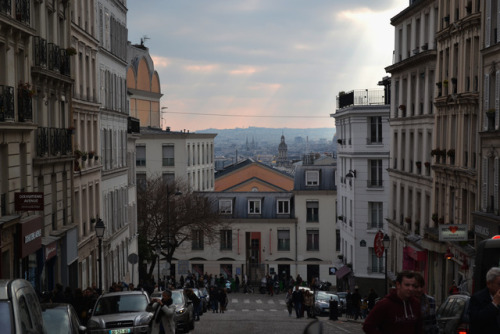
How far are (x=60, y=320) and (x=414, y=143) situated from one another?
109 feet

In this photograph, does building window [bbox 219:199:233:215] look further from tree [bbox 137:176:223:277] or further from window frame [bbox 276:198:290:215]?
tree [bbox 137:176:223:277]

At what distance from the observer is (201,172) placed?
103 m

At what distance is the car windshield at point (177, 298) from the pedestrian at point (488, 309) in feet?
64.2

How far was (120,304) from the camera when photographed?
79.2 feet

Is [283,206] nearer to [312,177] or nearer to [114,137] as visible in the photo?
[312,177]

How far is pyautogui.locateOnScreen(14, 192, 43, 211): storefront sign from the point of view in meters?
26.8

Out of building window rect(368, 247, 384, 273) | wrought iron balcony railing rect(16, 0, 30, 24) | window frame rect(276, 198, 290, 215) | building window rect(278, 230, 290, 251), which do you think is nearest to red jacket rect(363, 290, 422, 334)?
wrought iron balcony railing rect(16, 0, 30, 24)

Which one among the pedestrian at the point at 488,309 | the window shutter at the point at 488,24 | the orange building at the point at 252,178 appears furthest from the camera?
the orange building at the point at 252,178

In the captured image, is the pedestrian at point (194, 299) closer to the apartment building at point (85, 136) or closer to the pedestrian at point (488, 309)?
the apartment building at point (85, 136)

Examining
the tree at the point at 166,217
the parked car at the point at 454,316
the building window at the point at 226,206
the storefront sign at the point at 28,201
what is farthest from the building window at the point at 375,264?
the parked car at the point at 454,316

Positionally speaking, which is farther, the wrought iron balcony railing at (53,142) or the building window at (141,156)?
the building window at (141,156)

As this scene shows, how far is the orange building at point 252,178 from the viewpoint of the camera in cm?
11181

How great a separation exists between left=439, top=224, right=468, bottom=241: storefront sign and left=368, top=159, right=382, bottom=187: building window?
26507mm

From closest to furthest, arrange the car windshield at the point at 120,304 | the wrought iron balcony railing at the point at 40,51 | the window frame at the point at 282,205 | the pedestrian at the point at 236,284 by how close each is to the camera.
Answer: the car windshield at the point at 120,304, the wrought iron balcony railing at the point at 40,51, the pedestrian at the point at 236,284, the window frame at the point at 282,205
